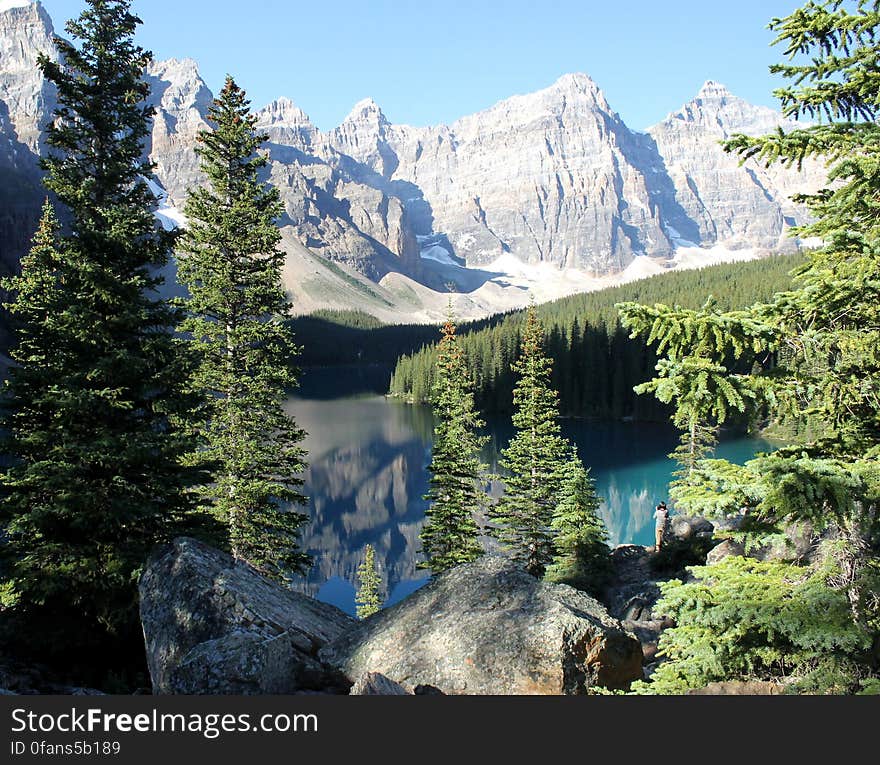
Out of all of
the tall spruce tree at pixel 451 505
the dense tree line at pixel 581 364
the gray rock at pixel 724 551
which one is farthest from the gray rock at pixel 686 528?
the dense tree line at pixel 581 364

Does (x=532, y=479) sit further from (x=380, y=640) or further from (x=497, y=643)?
(x=497, y=643)

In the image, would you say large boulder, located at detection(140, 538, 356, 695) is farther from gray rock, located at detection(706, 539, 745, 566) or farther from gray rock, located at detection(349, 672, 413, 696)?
gray rock, located at detection(706, 539, 745, 566)

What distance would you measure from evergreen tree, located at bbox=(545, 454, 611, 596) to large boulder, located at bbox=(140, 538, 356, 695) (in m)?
15.4

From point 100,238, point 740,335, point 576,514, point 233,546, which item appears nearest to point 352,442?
point 576,514

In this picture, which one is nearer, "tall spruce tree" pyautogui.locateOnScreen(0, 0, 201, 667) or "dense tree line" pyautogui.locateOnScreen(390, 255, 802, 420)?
"tall spruce tree" pyautogui.locateOnScreen(0, 0, 201, 667)

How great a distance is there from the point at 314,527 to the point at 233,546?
31.9m

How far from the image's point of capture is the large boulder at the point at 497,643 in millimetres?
7312

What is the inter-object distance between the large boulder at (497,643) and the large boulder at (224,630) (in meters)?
0.72

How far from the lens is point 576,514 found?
76.7ft

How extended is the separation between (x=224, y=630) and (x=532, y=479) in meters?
21.4

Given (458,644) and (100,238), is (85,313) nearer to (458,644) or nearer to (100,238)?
(100,238)

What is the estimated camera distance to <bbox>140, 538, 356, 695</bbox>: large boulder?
660 cm

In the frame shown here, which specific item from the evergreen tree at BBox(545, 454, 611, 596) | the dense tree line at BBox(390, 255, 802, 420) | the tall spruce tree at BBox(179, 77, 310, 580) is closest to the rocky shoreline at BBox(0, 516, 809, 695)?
the tall spruce tree at BBox(179, 77, 310, 580)

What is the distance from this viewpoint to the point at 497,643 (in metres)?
Answer: 7.57
